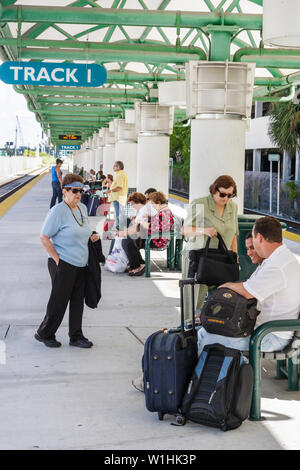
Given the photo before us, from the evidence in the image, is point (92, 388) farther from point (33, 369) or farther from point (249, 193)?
point (249, 193)

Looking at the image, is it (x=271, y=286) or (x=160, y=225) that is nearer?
(x=271, y=286)

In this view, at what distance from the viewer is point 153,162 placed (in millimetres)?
20266

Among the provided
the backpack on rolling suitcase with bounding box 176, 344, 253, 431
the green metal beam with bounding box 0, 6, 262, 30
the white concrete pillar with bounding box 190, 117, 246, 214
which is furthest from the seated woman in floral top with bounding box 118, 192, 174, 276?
the backpack on rolling suitcase with bounding box 176, 344, 253, 431

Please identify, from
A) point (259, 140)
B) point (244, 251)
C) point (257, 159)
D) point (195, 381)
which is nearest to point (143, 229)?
point (244, 251)

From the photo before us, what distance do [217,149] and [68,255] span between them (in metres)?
5.04

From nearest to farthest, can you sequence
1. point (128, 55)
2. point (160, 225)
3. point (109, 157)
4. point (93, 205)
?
1. point (160, 225)
2. point (128, 55)
3. point (93, 205)
4. point (109, 157)

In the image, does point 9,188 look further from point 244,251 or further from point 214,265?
point 214,265

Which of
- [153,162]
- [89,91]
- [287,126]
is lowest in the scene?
[153,162]

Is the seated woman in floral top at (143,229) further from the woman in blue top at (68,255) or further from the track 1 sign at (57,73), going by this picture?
the woman in blue top at (68,255)

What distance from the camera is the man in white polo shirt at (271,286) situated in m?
4.64

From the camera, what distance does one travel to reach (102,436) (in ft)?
14.3
